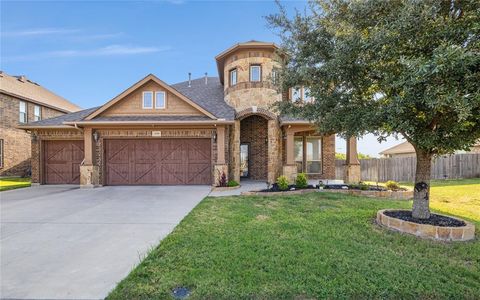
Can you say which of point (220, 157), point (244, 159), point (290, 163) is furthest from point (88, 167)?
point (290, 163)

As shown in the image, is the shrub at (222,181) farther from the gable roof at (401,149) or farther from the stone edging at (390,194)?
the gable roof at (401,149)

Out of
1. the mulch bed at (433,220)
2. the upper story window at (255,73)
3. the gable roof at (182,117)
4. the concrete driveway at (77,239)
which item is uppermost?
the upper story window at (255,73)

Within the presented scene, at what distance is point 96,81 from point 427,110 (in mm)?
22809

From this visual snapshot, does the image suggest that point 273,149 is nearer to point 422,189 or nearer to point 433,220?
point 422,189

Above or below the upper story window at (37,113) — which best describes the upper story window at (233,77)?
above

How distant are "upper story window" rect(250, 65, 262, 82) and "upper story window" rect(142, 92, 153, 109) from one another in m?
5.48

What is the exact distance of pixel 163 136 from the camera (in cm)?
1295

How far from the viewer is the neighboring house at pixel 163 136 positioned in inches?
498

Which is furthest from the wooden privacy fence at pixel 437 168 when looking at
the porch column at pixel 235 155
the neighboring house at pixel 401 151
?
the neighboring house at pixel 401 151

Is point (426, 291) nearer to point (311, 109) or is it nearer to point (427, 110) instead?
point (427, 110)

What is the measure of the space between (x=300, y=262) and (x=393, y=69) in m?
3.98

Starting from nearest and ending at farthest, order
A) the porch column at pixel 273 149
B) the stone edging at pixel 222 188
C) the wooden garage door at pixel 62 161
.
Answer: the stone edging at pixel 222 188
the porch column at pixel 273 149
the wooden garage door at pixel 62 161

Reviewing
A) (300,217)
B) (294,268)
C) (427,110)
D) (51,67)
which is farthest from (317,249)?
(51,67)

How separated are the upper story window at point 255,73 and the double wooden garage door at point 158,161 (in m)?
4.26
